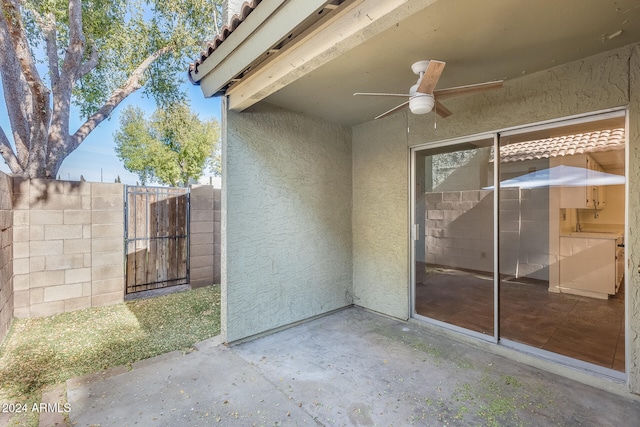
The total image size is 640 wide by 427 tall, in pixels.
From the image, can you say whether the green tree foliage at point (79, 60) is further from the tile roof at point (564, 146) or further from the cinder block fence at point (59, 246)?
the tile roof at point (564, 146)

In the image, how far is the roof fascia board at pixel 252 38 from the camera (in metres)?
2.02

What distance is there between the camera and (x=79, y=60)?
6.13m

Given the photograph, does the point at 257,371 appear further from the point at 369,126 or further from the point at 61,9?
the point at 61,9

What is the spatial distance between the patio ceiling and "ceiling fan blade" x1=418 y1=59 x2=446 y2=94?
0.27m

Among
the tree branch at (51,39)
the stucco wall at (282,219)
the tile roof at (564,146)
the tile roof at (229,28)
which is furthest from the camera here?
the tree branch at (51,39)

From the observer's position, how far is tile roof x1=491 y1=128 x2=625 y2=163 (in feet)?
10.9

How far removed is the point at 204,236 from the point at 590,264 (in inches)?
283

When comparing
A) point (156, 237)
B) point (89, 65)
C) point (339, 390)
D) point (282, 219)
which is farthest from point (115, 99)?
point (339, 390)

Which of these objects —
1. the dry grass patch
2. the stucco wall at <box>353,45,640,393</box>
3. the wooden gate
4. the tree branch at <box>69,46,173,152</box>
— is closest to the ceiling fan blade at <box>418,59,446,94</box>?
the stucco wall at <box>353,45,640,393</box>

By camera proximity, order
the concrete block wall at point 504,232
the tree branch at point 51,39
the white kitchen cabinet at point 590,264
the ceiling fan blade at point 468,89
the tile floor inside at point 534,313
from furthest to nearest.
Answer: the tree branch at point 51,39
the concrete block wall at point 504,232
the white kitchen cabinet at point 590,264
the tile floor inside at point 534,313
the ceiling fan blade at point 468,89

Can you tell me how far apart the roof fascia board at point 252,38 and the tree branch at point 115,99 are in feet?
16.7

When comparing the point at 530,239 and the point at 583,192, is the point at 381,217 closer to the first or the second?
the point at 530,239

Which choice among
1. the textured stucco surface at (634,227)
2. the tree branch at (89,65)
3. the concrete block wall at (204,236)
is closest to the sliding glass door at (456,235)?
the textured stucco surface at (634,227)

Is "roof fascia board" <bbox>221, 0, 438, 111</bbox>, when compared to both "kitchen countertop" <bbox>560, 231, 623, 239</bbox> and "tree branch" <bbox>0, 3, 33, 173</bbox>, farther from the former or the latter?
"kitchen countertop" <bbox>560, 231, 623, 239</bbox>
